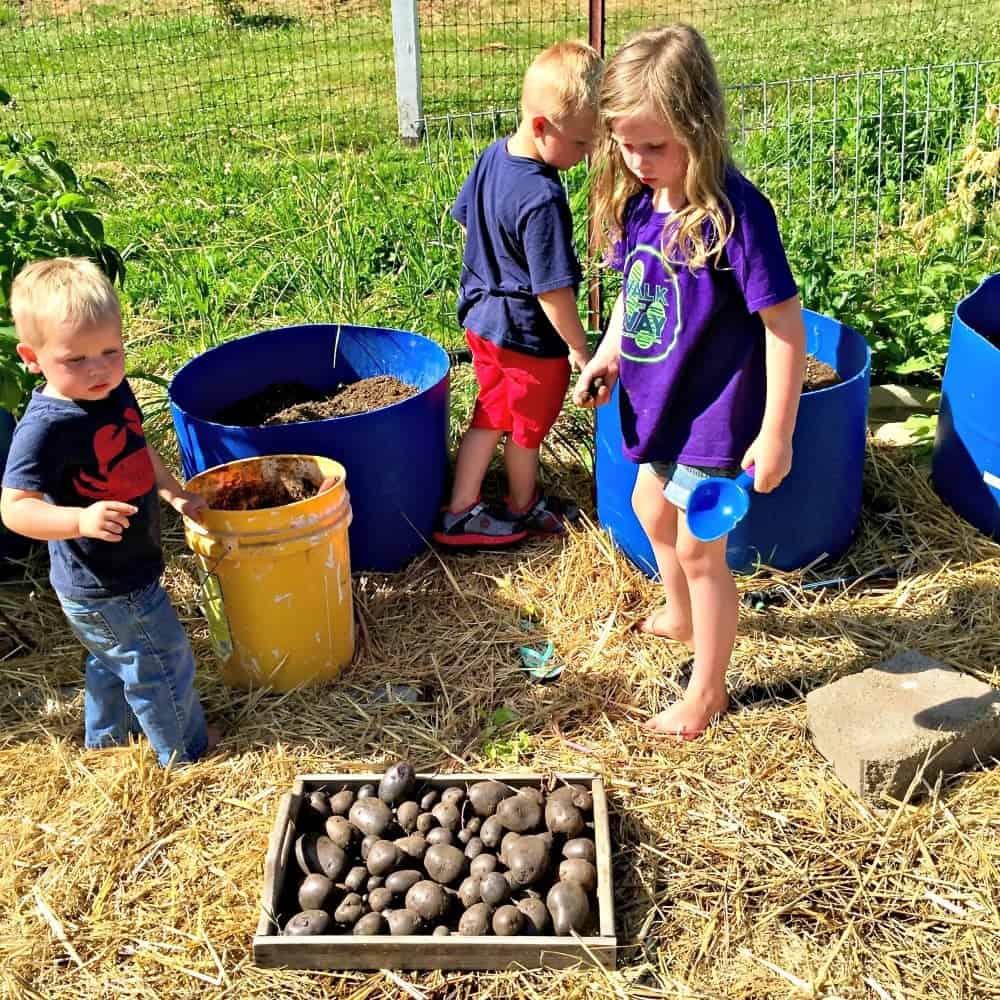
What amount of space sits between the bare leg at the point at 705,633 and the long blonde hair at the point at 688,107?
0.63 meters

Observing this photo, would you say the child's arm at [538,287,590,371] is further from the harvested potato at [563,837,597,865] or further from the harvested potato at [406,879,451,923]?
the harvested potato at [406,879,451,923]

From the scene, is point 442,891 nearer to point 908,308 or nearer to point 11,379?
point 11,379

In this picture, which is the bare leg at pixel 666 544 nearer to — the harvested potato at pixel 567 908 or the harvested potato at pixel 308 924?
the harvested potato at pixel 567 908

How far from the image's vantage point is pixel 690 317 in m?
2.26

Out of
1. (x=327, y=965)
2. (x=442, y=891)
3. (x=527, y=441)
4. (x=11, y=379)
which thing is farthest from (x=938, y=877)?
(x=11, y=379)

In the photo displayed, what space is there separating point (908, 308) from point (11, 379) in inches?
123

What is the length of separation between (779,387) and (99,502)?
1.41 m

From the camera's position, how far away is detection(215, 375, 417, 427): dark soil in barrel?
11.1 ft

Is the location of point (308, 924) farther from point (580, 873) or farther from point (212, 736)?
point (212, 736)

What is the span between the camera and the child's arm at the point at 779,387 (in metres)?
2.14

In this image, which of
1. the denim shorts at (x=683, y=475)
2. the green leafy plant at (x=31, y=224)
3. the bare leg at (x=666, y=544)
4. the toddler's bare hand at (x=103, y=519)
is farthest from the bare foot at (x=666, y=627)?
the green leafy plant at (x=31, y=224)

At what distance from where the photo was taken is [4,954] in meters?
2.17


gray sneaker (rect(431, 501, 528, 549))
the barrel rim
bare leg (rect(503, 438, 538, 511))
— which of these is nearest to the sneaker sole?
gray sneaker (rect(431, 501, 528, 549))

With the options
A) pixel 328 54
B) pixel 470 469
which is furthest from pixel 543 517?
pixel 328 54
